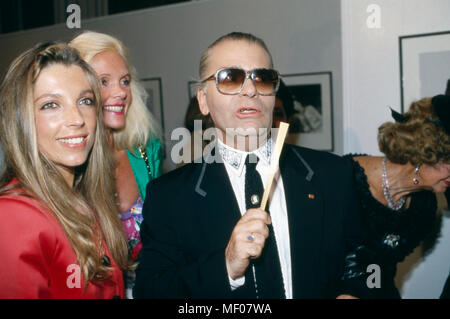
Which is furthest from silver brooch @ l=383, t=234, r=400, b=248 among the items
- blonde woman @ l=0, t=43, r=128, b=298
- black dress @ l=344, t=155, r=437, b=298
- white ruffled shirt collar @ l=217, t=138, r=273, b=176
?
blonde woman @ l=0, t=43, r=128, b=298

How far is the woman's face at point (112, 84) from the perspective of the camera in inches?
86.4

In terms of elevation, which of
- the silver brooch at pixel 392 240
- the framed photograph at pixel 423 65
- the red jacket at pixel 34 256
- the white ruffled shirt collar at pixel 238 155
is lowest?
the silver brooch at pixel 392 240

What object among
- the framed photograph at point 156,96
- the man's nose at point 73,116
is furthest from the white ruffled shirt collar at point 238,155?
the framed photograph at point 156,96

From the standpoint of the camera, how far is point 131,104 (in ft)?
8.42

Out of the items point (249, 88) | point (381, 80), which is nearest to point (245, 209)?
point (249, 88)

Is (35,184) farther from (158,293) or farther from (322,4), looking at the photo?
(322,4)

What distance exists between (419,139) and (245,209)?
4.44 feet

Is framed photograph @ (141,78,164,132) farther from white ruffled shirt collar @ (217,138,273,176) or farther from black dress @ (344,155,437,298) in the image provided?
white ruffled shirt collar @ (217,138,273,176)

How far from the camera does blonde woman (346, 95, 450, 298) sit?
2141 mm

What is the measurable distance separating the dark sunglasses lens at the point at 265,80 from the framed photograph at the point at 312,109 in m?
2.59

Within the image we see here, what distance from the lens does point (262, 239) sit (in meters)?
1.15

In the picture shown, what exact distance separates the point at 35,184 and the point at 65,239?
25 cm

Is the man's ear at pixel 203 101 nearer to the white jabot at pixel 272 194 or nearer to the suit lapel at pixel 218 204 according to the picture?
the white jabot at pixel 272 194

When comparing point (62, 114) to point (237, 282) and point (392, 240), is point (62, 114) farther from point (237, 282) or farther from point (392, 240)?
point (392, 240)
